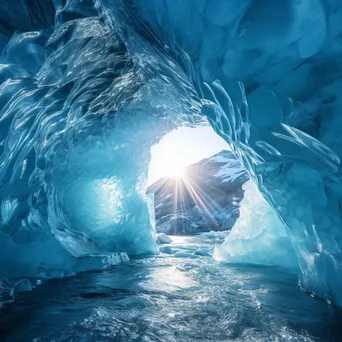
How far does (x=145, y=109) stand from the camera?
6.16m

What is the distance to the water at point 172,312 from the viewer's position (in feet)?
6.52

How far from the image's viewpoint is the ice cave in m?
2.10

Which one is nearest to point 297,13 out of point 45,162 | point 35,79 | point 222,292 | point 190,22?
point 190,22

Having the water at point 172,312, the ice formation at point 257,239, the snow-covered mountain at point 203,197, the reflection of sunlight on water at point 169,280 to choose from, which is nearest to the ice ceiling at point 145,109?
the ice formation at point 257,239

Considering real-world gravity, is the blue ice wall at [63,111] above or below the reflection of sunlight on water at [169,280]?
above

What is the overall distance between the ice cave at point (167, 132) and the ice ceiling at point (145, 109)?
0.06 ft

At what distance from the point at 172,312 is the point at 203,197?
837 inches

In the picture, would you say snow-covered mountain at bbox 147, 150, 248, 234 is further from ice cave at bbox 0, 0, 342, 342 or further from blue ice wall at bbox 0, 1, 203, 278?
blue ice wall at bbox 0, 1, 203, 278

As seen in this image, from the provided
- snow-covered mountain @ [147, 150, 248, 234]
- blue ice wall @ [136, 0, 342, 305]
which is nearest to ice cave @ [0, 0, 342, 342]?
blue ice wall @ [136, 0, 342, 305]

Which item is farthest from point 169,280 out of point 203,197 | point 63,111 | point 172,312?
point 203,197

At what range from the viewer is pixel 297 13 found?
6.03 ft

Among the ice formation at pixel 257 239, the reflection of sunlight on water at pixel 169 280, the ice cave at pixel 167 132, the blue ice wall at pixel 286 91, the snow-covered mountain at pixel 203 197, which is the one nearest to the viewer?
the blue ice wall at pixel 286 91

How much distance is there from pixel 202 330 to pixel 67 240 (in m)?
5.27

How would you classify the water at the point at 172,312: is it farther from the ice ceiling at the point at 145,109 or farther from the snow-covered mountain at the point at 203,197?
the snow-covered mountain at the point at 203,197
